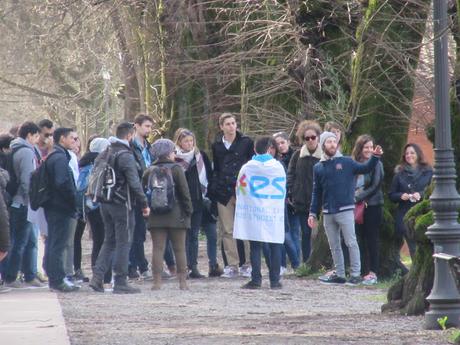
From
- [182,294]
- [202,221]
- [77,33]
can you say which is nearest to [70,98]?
[77,33]

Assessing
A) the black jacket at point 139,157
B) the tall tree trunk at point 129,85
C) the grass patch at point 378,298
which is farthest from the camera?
the tall tree trunk at point 129,85

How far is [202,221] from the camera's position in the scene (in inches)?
663

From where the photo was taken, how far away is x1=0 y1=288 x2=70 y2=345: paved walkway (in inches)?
406

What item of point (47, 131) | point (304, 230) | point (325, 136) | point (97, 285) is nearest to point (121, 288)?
point (97, 285)

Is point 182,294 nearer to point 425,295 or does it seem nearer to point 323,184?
point 323,184

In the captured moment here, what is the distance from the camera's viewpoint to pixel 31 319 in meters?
11.8

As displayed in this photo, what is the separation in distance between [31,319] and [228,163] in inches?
195

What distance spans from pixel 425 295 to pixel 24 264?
235 inches

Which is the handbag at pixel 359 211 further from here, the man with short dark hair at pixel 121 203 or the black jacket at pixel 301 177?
the man with short dark hair at pixel 121 203

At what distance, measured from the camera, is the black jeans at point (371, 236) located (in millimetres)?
15907

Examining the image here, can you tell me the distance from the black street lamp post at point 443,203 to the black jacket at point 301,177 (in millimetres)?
5418

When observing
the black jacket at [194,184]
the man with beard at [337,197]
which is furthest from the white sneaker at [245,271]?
the man with beard at [337,197]

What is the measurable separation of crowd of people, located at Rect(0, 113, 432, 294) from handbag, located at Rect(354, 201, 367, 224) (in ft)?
0.06

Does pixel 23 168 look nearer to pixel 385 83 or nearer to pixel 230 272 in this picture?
pixel 230 272
